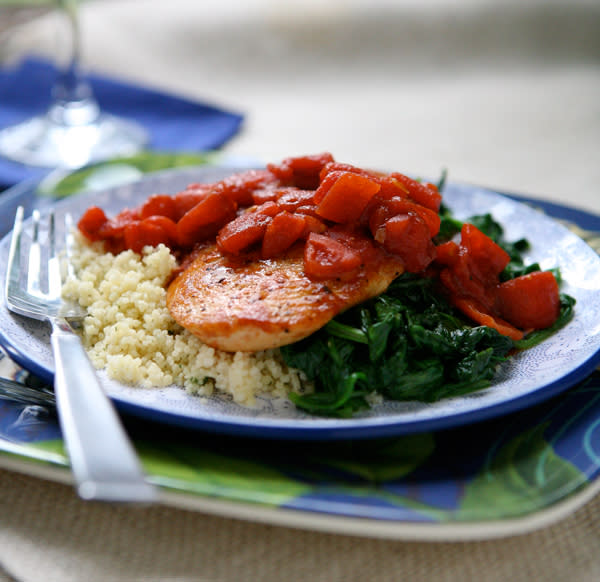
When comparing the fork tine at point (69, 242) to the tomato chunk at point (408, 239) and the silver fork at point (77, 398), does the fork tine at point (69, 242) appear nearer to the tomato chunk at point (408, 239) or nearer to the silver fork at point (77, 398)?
the silver fork at point (77, 398)

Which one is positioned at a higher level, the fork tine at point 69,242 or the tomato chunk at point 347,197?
the tomato chunk at point 347,197

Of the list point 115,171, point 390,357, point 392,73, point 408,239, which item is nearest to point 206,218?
point 408,239

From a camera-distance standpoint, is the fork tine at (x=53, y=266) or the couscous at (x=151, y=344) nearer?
the couscous at (x=151, y=344)

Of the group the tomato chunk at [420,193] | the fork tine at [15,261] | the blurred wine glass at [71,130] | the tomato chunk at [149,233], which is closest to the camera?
the fork tine at [15,261]

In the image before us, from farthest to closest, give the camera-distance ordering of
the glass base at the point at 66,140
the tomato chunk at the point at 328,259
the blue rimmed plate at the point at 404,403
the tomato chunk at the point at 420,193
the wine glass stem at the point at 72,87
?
1. the wine glass stem at the point at 72,87
2. the glass base at the point at 66,140
3. the tomato chunk at the point at 420,193
4. the tomato chunk at the point at 328,259
5. the blue rimmed plate at the point at 404,403

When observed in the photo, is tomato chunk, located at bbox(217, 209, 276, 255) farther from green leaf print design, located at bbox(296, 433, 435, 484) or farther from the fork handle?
green leaf print design, located at bbox(296, 433, 435, 484)

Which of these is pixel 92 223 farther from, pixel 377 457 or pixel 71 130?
pixel 71 130

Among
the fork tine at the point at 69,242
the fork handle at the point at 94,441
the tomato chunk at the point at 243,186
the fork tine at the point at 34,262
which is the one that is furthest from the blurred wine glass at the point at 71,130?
the fork handle at the point at 94,441

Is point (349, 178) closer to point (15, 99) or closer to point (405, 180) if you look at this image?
point (405, 180)
